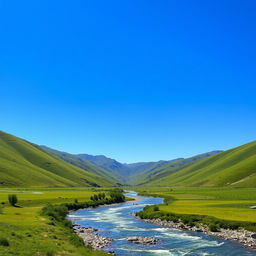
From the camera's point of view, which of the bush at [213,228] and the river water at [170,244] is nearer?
the river water at [170,244]

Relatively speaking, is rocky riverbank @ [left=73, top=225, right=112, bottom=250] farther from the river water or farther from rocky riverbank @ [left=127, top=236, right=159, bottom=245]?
rocky riverbank @ [left=127, top=236, right=159, bottom=245]

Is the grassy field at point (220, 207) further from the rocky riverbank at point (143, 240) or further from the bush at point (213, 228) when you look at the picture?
the rocky riverbank at point (143, 240)

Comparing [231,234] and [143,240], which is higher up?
[143,240]

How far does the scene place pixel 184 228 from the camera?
6291 cm

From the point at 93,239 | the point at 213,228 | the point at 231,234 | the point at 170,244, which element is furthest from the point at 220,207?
the point at 93,239

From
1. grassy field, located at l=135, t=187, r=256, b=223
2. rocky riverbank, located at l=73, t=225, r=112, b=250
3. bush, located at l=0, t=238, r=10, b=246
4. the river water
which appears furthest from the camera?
grassy field, located at l=135, t=187, r=256, b=223

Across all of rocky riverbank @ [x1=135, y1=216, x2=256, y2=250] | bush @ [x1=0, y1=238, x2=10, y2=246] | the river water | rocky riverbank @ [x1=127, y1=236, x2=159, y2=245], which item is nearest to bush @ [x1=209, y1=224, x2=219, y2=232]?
rocky riverbank @ [x1=135, y1=216, x2=256, y2=250]

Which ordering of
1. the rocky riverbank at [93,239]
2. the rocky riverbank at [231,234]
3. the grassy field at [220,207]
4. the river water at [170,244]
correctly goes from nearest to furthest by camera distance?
1. the river water at [170,244]
2. the rocky riverbank at [93,239]
3. the rocky riverbank at [231,234]
4. the grassy field at [220,207]

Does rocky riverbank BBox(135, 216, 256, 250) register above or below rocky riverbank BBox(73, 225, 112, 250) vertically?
below

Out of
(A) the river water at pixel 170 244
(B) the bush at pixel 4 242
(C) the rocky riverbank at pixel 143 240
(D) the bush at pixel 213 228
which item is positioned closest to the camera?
(B) the bush at pixel 4 242

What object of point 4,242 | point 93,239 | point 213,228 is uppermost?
point 4,242

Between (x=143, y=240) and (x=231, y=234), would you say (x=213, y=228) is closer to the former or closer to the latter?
(x=231, y=234)

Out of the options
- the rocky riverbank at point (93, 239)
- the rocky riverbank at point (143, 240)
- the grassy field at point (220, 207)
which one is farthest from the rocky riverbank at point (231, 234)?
the rocky riverbank at point (93, 239)

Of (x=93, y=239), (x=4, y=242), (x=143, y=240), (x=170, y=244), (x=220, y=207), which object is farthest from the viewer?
(x=220, y=207)
